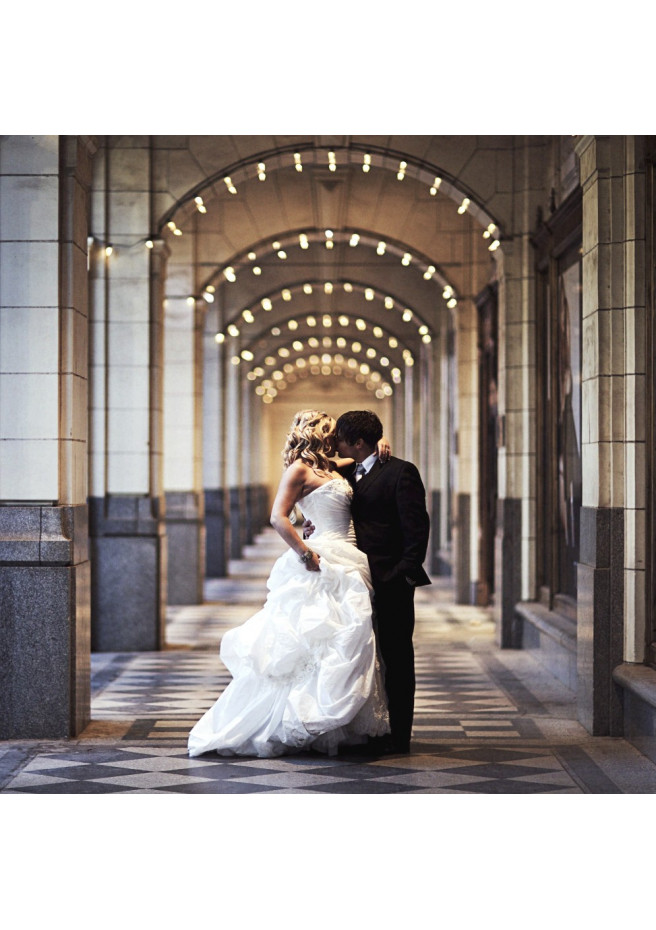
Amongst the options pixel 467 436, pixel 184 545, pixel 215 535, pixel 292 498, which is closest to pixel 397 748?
pixel 292 498

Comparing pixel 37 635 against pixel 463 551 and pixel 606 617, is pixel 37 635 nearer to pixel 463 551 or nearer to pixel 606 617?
pixel 606 617

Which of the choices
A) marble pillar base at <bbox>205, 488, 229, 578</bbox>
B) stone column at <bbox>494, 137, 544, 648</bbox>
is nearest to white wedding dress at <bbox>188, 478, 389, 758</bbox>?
stone column at <bbox>494, 137, 544, 648</bbox>

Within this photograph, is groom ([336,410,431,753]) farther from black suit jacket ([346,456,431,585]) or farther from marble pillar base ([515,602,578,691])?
marble pillar base ([515,602,578,691])

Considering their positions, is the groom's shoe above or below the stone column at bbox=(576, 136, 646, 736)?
below

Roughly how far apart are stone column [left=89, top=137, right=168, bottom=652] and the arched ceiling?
39 centimetres

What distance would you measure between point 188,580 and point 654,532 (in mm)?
8653

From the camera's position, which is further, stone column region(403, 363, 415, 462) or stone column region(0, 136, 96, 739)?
stone column region(403, 363, 415, 462)

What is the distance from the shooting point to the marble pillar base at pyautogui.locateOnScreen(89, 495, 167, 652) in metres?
10.9

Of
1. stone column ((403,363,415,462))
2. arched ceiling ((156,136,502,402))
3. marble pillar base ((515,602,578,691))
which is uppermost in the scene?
arched ceiling ((156,136,502,402))

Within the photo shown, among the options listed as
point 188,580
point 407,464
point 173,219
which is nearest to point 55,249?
point 407,464

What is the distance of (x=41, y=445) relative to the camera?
22.8 ft

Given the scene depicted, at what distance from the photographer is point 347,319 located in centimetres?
2212

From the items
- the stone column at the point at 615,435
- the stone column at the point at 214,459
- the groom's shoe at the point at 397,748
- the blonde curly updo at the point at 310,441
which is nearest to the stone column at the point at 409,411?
the stone column at the point at 214,459

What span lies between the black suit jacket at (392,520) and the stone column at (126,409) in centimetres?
484
